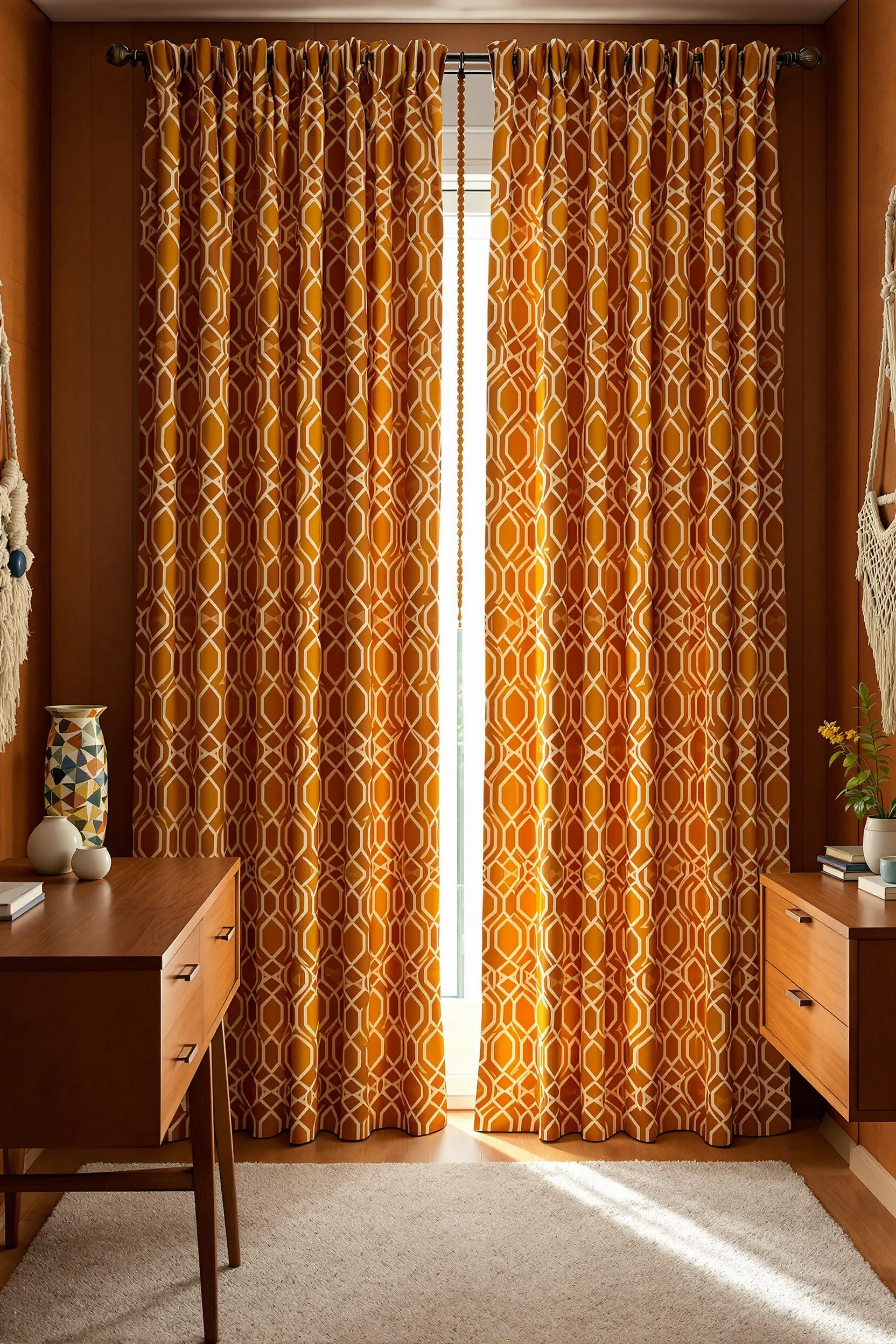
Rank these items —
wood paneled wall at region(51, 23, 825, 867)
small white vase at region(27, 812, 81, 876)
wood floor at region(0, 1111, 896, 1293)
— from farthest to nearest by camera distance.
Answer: wood paneled wall at region(51, 23, 825, 867) < wood floor at region(0, 1111, 896, 1293) < small white vase at region(27, 812, 81, 876)

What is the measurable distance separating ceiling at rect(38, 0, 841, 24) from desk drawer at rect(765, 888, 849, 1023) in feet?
7.41

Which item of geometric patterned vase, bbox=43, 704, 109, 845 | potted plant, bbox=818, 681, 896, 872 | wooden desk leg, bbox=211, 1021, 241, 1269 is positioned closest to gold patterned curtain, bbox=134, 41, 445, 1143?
geometric patterned vase, bbox=43, 704, 109, 845

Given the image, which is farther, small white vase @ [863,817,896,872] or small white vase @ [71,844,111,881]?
small white vase @ [863,817,896,872]

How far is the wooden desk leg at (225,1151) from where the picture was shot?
216 centimetres

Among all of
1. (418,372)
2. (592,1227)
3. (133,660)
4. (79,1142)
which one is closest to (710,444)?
(418,372)

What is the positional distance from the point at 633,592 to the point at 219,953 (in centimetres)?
137

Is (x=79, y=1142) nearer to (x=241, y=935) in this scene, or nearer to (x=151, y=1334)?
(x=151, y=1334)

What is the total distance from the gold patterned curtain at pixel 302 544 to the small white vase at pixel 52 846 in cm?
62

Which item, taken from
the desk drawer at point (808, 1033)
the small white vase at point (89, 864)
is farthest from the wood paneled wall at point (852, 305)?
the small white vase at point (89, 864)

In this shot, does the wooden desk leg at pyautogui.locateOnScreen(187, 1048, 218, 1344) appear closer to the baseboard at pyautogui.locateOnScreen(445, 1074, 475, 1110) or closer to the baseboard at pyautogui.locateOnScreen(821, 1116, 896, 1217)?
the baseboard at pyautogui.locateOnScreen(445, 1074, 475, 1110)

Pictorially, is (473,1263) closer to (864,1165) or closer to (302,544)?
(864,1165)

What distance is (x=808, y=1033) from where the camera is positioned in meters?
2.16

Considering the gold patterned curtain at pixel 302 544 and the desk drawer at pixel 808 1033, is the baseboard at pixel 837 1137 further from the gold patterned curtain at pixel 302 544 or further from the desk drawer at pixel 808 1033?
the gold patterned curtain at pixel 302 544

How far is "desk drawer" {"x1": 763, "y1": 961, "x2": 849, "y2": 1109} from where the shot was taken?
1.99 metres
